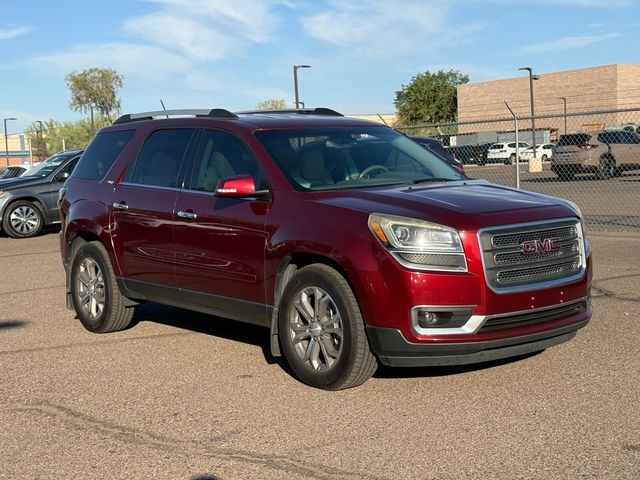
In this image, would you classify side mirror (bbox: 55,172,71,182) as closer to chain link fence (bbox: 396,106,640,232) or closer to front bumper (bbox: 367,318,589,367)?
chain link fence (bbox: 396,106,640,232)

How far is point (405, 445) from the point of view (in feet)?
15.6

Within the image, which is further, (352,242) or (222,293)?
(222,293)

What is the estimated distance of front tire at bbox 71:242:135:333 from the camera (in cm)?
785

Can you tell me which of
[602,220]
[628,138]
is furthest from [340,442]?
[628,138]

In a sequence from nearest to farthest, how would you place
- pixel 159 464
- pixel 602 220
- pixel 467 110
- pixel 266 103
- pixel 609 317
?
pixel 159 464, pixel 609 317, pixel 602 220, pixel 467 110, pixel 266 103

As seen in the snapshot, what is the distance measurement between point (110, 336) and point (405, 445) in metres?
3.96

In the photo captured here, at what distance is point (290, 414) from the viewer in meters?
5.38

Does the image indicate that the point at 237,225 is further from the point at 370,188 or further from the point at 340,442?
the point at 340,442

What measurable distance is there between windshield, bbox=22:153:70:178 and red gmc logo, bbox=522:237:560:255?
15245 millimetres

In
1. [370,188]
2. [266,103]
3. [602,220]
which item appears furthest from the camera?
A: [266,103]

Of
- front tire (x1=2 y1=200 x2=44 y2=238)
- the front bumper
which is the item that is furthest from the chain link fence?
the front bumper

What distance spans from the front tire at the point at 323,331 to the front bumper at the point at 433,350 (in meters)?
0.14

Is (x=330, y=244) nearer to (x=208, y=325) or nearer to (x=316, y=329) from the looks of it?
(x=316, y=329)

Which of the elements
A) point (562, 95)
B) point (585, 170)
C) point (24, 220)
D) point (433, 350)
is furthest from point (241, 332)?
point (562, 95)
